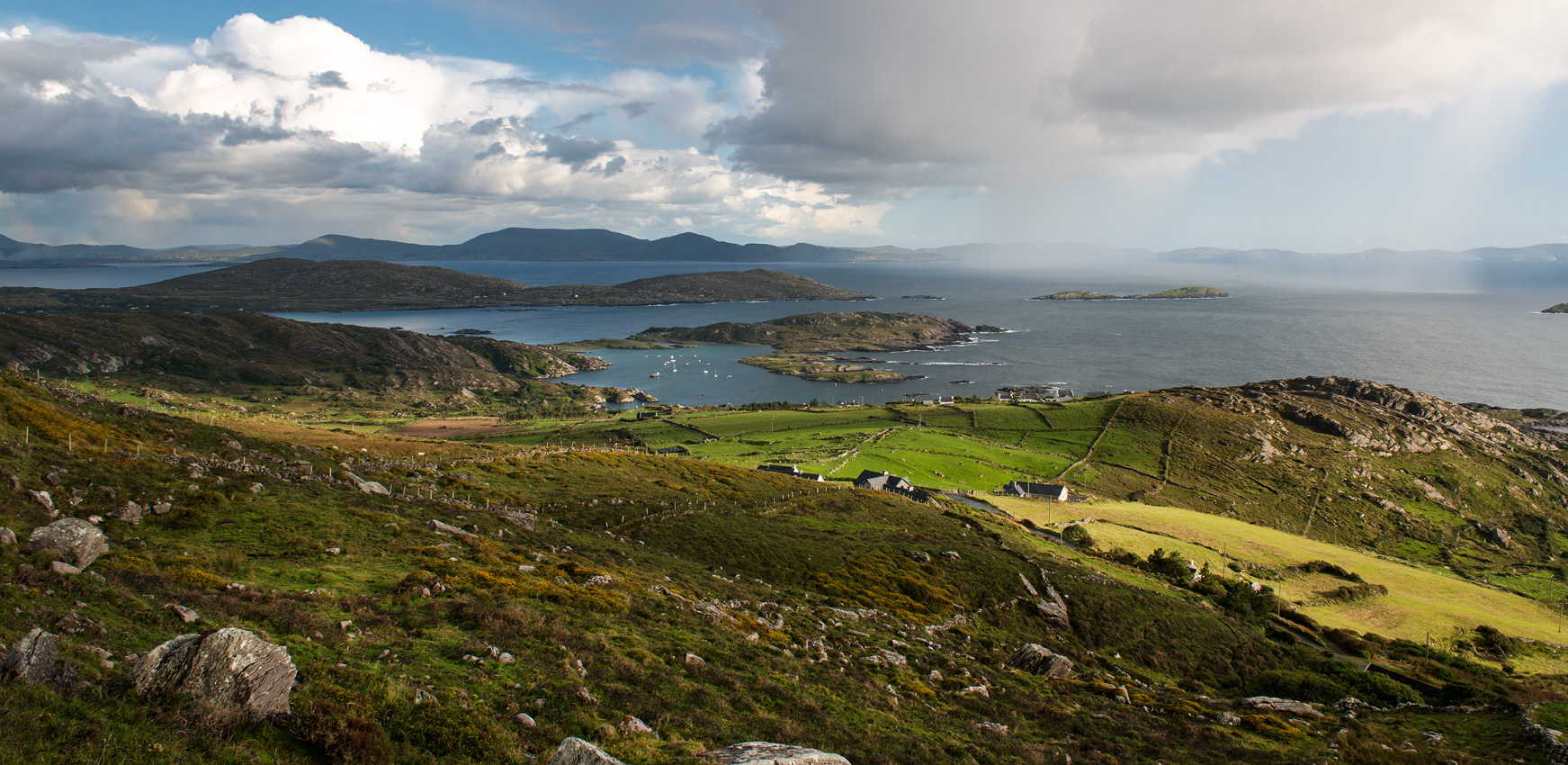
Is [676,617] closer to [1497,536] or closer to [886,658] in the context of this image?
[886,658]

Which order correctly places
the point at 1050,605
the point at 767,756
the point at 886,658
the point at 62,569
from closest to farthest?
1. the point at 767,756
2. the point at 62,569
3. the point at 886,658
4. the point at 1050,605

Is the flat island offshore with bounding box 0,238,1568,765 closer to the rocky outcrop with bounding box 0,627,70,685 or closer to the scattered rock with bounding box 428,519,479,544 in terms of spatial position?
the rocky outcrop with bounding box 0,627,70,685

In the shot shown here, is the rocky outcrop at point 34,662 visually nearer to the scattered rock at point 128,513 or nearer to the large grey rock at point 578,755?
the large grey rock at point 578,755

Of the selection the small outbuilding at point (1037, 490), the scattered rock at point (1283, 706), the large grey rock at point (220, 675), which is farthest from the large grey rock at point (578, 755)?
the small outbuilding at point (1037, 490)

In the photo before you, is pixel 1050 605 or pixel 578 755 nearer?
pixel 578 755

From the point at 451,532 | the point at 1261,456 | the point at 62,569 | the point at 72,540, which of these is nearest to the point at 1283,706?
the point at 451,532

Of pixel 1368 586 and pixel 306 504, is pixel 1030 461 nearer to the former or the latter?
pixel 1368 586

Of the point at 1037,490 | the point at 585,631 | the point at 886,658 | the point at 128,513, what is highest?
the point at 128,513
